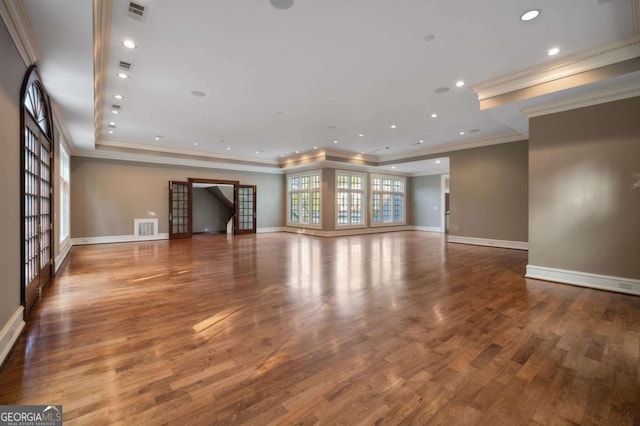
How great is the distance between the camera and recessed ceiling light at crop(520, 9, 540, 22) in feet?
10.0

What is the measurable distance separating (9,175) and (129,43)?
2.09 meters

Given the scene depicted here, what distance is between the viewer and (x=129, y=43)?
364 centimetres

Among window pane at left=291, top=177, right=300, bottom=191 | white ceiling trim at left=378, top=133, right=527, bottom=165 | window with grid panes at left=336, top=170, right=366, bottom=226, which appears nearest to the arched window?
window with grid panes at left=336, top=170, right=366, bottom=226

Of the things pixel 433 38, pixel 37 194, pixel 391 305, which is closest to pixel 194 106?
pixel 37 194

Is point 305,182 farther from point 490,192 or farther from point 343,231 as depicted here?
point 490,192

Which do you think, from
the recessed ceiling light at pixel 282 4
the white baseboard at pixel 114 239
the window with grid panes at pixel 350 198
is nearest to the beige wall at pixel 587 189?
the recessed ceiling light at pixel 282 4

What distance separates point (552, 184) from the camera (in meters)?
Result: 4.85

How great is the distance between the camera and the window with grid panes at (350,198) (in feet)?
38.4

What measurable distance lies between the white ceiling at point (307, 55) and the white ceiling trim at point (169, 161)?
97.6 inches

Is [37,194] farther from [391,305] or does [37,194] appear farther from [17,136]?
[391,305]

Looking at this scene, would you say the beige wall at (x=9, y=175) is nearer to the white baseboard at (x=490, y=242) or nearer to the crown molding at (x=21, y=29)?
the crown molding at (x=21, y=29)

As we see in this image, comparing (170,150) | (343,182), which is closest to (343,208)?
(343,182)

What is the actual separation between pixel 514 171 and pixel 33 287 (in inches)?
Answer: 408

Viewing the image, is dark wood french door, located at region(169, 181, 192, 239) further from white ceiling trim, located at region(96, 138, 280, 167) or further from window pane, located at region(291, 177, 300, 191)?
window pane, located at region(291, 177, 300, 191)
